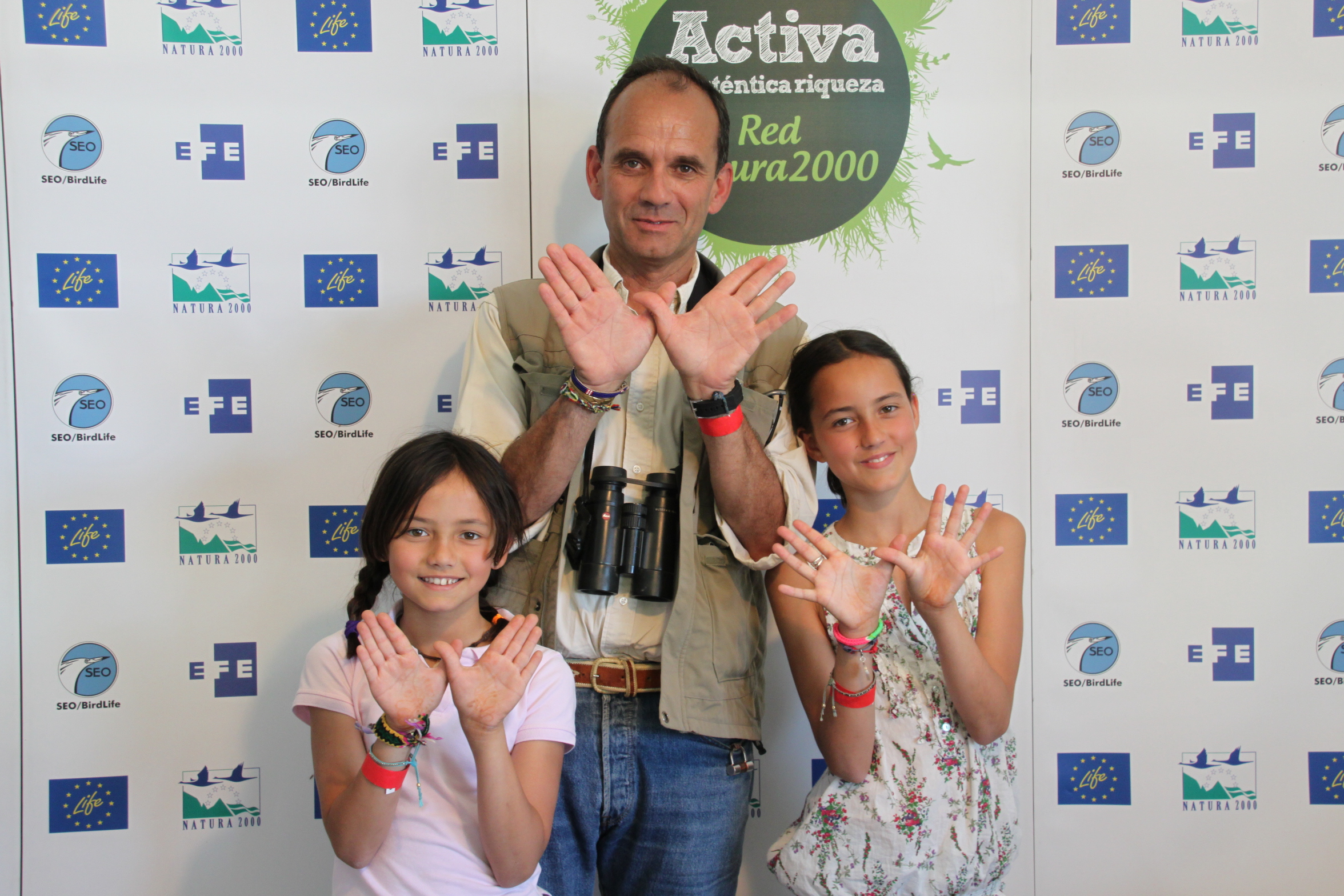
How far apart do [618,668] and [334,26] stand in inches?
65.3

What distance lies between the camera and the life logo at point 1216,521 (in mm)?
2086


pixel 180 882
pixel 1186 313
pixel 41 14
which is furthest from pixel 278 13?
pixel 1186 313

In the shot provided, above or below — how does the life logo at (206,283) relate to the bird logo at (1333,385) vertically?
above

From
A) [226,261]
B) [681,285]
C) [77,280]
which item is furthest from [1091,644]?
[77,280]

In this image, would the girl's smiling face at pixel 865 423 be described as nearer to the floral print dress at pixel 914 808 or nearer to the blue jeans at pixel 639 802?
the floral print dress at pixel 914 808

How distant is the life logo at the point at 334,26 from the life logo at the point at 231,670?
4.77 feet

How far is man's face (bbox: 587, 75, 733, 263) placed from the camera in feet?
5.20

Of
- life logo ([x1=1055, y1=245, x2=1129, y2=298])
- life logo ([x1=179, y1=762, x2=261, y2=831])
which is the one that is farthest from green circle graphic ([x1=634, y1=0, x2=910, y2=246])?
life logo ([x1=179, y1=762, x2=261, y2=831])

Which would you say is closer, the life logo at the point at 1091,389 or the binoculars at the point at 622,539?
the binoculars at the point at 622,539

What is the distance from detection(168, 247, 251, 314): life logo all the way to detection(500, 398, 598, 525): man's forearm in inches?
39.5

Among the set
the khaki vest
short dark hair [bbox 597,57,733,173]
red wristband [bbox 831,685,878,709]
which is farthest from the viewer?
short dark hair [bbox 597,57,733,173]

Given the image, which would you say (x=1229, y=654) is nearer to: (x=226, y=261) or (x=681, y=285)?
(x=681, y=285)

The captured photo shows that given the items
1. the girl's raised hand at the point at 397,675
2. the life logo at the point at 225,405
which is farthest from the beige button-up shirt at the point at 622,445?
the life logo at the point at 225,405

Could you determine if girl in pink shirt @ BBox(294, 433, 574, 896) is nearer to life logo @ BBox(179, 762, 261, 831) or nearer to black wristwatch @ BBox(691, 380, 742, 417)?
black wristwatch @ BBox(691, 380, 742, 417)
